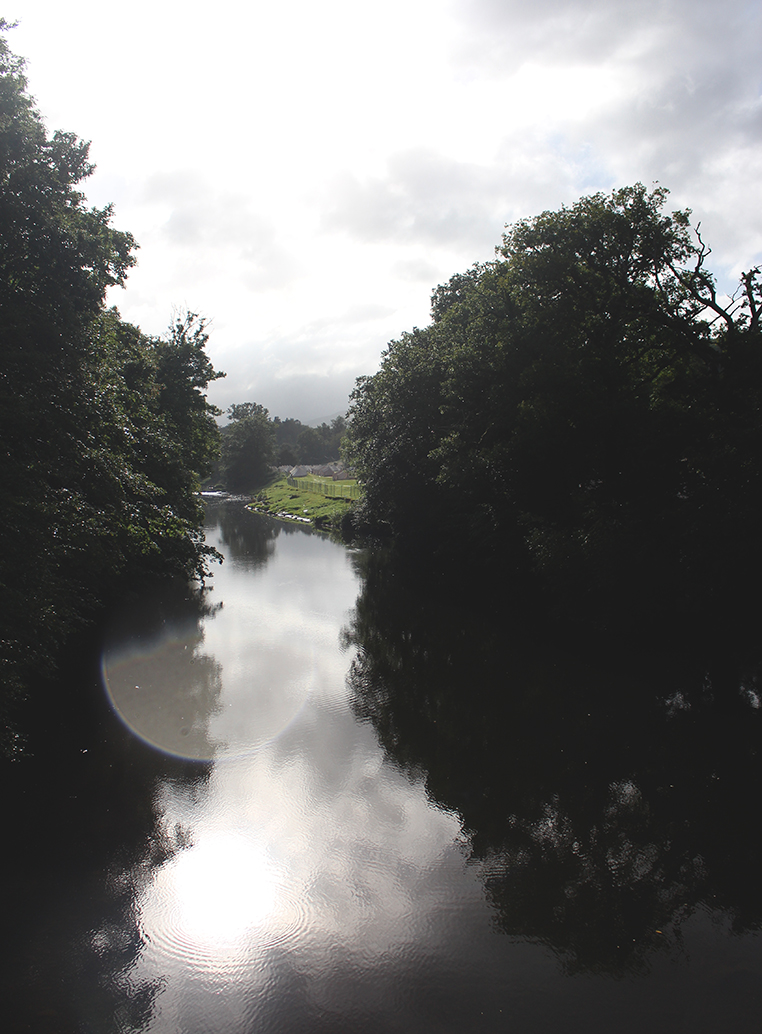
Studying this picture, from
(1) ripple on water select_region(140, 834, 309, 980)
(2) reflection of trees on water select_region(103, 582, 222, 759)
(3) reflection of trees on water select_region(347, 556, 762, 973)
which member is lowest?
(1) ripple on water select_region(140, 834, 309, 980)

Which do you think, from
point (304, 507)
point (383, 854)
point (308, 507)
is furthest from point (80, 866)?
point (304, 507)

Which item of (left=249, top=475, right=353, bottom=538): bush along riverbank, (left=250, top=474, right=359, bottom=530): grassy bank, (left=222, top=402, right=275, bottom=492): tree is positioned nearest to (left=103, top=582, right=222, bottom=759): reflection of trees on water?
(left=249, top=475, right=353, bottom=538): bush along riverbank

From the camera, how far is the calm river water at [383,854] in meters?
5.91

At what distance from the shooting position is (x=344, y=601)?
24000 mm

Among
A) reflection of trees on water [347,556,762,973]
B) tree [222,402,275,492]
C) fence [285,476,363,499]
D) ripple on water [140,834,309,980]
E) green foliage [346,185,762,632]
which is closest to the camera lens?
ripple on water [140,834,309,980]

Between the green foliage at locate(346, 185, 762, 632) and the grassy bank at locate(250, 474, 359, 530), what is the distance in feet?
86.3

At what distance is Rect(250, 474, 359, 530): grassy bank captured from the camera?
52513 millimetres

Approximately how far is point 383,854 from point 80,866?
4015 mm

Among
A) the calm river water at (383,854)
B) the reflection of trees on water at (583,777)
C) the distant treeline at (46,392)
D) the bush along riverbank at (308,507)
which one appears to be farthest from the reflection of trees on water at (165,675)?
the bush along riverbank at (308,507)

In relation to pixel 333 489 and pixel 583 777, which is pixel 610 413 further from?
pixel 333 489

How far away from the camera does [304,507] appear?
208 ft

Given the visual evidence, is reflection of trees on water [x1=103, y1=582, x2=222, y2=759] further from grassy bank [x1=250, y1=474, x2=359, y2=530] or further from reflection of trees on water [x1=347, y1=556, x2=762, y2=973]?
grassy bank [x1=250, y1=474, x2=359, y2=530]

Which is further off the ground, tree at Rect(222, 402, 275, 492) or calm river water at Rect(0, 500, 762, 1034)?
tree at Rect(222, 402, 275, 492)

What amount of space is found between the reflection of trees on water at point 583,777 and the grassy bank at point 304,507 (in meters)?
33.3
